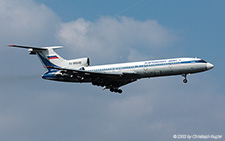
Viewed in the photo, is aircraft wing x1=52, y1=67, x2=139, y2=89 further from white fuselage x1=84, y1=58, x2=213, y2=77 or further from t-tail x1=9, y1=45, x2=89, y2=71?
t-tail x1=9, y1=45, x2=89, y2=71

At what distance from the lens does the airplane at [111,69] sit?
179ft

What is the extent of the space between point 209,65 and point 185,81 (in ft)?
12.3

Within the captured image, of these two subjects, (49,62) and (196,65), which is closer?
(196,65)

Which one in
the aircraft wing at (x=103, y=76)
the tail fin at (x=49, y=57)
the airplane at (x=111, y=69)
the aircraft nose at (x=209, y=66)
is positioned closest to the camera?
the airplane at (x=111, y=69)

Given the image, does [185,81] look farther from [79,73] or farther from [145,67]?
[79,73]

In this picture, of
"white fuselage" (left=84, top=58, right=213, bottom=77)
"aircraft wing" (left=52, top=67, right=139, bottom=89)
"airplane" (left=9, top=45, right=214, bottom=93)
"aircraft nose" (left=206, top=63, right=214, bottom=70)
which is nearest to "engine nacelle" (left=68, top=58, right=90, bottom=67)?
"airplane" (left=9, top=45, right=214, bottom=93)

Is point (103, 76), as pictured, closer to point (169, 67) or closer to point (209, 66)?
point (169, 67)

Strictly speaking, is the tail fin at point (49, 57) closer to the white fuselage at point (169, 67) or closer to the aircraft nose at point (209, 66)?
the white fuselage at point (169, 67)

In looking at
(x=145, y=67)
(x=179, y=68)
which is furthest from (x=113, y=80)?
(x=179, y=68)

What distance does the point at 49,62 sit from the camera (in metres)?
62.1

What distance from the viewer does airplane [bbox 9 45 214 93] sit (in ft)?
179

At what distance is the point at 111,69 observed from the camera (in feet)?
189

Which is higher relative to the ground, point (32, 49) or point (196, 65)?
point (32, 49)

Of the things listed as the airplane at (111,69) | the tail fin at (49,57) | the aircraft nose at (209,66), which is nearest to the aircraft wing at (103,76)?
the airplane at (111,69)
